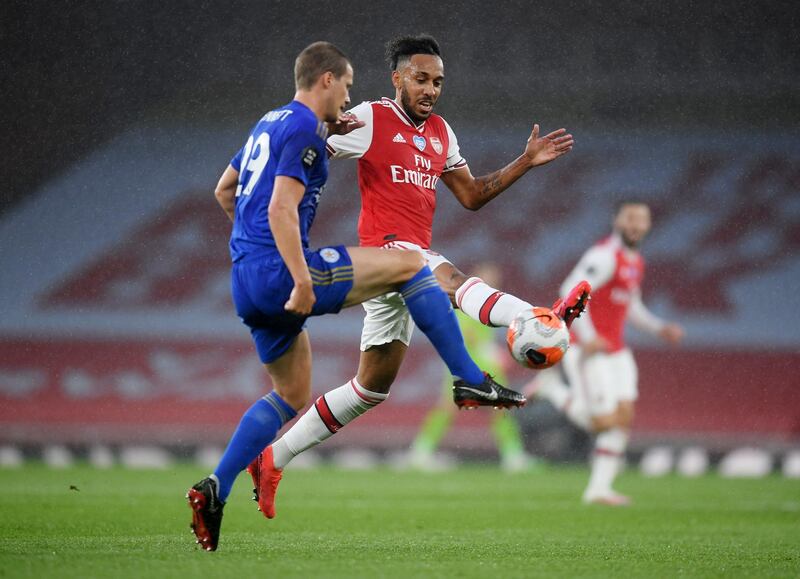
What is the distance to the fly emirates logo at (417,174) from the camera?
549 centimetres

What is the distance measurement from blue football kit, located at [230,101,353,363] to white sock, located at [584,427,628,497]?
14.7 ft

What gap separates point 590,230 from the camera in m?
15.6

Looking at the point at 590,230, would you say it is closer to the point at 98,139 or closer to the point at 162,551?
the point at 98,139

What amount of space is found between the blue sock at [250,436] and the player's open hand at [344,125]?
4.04 ft

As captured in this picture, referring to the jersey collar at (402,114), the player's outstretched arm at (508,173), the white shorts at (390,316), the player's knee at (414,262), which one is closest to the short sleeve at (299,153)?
the player's knee at (414,262)

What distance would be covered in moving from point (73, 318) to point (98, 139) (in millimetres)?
2653

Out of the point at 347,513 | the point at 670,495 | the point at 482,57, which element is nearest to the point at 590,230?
the point at 482,57

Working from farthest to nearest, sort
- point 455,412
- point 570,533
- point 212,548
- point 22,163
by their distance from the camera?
point 22,163
point 455,412
point 570,533
point 212,548

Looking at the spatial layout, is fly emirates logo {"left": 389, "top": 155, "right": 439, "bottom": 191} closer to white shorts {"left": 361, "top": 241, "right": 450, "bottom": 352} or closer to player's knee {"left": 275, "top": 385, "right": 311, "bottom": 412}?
white shorts {"left": 361, "top": 241, "right": 450, "bottom": 352}

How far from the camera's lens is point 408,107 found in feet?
18.4

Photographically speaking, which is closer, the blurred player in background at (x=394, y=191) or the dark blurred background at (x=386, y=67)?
the blurred player in background at (x=394, y=191)

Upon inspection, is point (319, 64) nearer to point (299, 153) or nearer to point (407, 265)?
point (299, 153)

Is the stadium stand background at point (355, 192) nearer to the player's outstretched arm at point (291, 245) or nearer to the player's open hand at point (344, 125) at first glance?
the player's open hand at point (344, 125)

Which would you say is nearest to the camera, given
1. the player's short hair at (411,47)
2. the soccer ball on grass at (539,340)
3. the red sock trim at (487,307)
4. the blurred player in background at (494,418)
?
the soccer ball on grass at (539,340)
